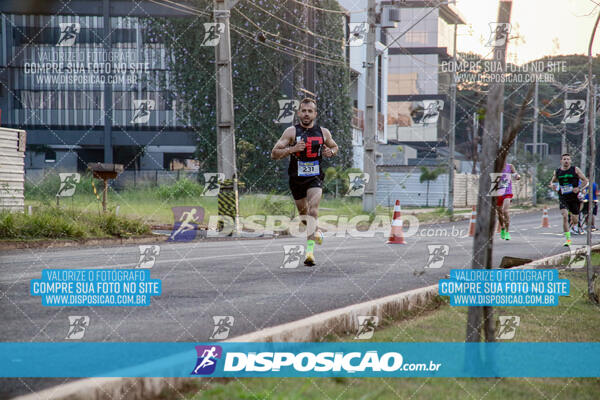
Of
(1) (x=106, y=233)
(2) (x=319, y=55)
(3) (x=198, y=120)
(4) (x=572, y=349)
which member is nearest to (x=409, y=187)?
(2) (x=319, y=55)

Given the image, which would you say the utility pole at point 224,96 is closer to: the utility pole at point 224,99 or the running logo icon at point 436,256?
the utility pole at point 224,99

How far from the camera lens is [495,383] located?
356 centimetres

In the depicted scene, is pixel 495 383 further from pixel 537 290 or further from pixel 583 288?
pixel 583 288

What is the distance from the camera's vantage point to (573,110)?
1020cm

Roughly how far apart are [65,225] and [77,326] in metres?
9.54

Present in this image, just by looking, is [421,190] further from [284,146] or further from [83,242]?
[284,146]

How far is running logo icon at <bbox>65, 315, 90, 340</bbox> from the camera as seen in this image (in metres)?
4.27

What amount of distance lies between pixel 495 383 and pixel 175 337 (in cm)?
192

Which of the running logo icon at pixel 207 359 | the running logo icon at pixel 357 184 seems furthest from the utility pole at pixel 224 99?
the running logo icon at pixel 207 359

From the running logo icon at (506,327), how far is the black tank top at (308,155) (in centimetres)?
392

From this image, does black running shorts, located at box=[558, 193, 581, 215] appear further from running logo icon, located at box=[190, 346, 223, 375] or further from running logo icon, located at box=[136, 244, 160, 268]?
running logo icon, located at box=[190, 346, 223, 375]

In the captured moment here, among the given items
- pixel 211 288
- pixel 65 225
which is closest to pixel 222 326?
pixel 211 288

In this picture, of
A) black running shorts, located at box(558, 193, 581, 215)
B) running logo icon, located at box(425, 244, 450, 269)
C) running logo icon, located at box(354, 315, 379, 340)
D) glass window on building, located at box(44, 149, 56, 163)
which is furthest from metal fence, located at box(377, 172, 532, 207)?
running logo icon, located at box(354, 315, 379, 340)

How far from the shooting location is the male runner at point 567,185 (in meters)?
14.2
